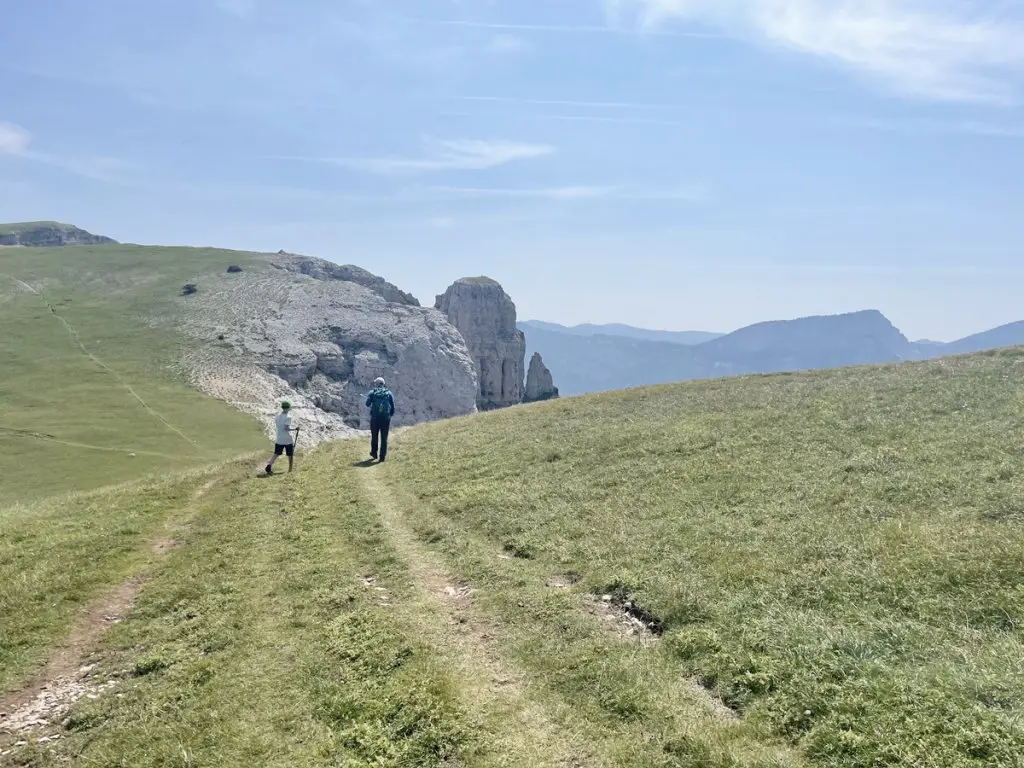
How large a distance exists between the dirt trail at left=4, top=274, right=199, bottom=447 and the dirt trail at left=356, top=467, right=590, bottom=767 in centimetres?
9194

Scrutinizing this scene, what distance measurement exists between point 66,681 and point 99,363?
13918 cm

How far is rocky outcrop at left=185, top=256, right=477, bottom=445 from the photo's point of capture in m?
127

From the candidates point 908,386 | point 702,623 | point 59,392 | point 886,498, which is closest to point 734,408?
point 908,386

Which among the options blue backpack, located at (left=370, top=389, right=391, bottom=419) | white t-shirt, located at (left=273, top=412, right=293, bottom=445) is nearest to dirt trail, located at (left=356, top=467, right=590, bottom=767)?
white t-shirt, located at (left=273, top=412, right=293, bottom=445)

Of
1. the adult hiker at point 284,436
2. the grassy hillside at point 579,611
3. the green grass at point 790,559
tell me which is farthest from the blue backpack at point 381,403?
the grassy hillside at point 579,611

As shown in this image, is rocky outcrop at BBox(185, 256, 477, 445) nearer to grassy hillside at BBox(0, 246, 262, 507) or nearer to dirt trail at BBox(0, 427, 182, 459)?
grassy hillside at BBox(0, 246, 262, 507)

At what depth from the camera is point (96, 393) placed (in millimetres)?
112500

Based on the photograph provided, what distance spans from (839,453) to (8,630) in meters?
25.7

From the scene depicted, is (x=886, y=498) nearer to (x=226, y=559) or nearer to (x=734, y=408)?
(x=734, y=408)

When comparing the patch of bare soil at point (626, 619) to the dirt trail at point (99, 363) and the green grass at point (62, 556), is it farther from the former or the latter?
the dirt trail at point (99, 363)

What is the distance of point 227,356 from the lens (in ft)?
439

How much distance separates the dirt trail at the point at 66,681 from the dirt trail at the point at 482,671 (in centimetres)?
610

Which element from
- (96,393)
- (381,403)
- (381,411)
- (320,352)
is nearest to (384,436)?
(381,411)

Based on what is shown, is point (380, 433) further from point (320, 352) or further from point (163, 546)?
point (320, 352)
